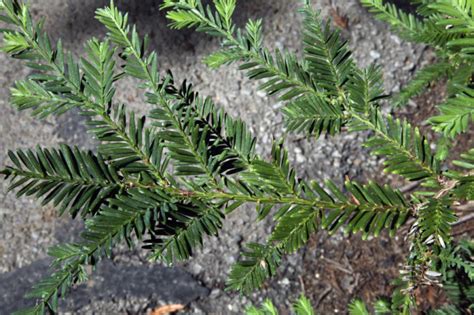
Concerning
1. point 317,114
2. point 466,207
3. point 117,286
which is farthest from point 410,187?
point 317,114

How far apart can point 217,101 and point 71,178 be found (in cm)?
194

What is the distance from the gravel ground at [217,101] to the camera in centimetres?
221

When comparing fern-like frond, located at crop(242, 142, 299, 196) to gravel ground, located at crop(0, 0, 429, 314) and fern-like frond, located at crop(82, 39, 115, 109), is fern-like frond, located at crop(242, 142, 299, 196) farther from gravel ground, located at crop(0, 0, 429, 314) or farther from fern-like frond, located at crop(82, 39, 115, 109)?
gravel ground, located at crop(0, 0, 429, 314)

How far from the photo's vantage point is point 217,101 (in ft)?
8.70

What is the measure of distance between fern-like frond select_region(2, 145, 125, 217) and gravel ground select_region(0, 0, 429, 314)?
1.53 m

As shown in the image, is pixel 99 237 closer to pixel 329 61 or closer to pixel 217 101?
pixel 329 61

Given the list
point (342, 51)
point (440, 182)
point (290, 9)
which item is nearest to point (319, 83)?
point (342, 51)

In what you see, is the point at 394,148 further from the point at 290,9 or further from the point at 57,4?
the point at 57,4

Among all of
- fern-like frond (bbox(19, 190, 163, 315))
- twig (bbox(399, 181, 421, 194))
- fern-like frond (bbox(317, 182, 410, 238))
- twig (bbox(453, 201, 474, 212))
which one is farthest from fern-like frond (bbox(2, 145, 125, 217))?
twig (bbox(399, 181, 421, 194))

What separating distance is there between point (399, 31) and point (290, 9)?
1419 mm

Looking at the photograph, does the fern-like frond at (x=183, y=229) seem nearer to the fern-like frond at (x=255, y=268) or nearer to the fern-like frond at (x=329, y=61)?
the fern-like frond at (x=255, y=268)

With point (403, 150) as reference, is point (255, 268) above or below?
below

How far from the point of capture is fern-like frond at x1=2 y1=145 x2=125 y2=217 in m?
0.72

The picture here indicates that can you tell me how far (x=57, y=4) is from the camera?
294 centimetres
